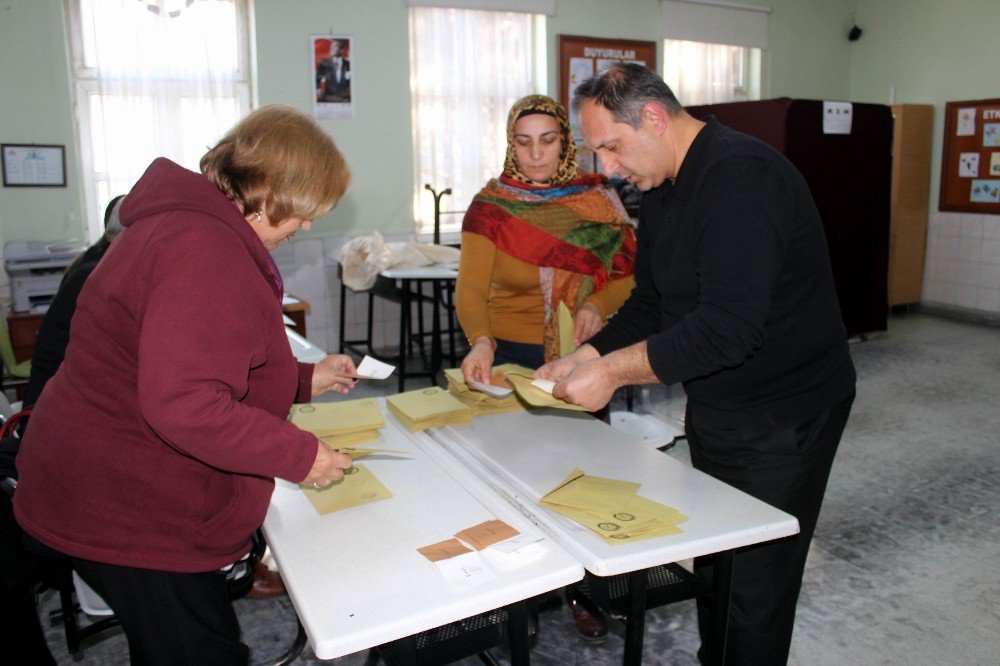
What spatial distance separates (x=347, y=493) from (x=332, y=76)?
442 centimetres

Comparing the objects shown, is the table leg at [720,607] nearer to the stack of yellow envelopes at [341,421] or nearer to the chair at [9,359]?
the stack of yellow envelopes at [341,421]

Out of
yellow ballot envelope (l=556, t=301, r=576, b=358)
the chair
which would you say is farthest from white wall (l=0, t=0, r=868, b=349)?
yellow ballot envelope (l=556, t=301, r=576, b=358)

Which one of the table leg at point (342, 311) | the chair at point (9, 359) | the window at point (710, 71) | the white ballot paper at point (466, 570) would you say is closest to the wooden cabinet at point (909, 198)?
the window at point (710, 71)

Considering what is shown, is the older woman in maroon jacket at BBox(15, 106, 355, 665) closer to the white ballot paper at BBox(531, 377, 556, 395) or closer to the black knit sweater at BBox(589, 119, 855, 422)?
the white ballot paper at BBox(531, 377, 556, 395)

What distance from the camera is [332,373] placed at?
1.82 meters

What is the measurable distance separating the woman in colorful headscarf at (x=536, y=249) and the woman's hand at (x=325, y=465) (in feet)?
3.46

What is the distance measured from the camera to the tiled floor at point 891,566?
2.30 m

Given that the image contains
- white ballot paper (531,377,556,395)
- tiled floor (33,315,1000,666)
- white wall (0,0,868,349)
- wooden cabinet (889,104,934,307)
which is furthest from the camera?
wooden cabinet (889,104,934,307)

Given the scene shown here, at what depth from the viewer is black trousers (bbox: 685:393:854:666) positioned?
163 cm

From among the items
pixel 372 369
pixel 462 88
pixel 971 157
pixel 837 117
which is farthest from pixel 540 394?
pixel 971 157

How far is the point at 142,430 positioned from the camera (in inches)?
47.1

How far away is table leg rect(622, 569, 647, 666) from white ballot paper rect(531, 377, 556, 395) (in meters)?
0.42

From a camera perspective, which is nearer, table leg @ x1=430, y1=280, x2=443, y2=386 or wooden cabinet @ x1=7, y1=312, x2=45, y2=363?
wooden cabinet @ x1=7, y1=312, x2=45, y2=363

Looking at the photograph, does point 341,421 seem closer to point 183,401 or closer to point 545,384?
point 545,384
